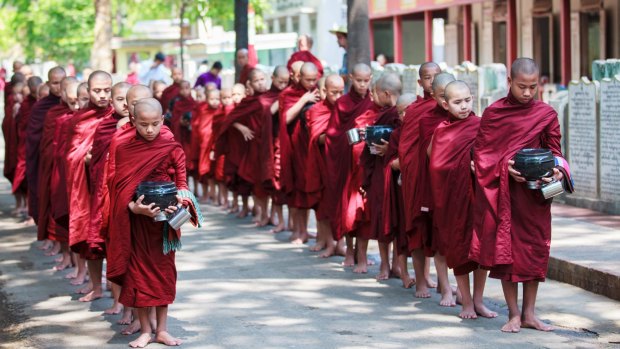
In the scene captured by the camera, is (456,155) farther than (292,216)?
No

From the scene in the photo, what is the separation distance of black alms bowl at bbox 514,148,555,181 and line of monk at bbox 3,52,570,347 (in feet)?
0.23

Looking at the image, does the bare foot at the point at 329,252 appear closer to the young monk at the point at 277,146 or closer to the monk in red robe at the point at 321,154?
the monk in red robe at the point at 321,154

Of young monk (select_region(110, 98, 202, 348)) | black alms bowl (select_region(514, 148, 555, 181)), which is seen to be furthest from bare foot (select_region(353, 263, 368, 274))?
black alms bowl (select_region(514, 148, 555, 181))

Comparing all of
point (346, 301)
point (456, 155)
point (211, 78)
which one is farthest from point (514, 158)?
point (211, 78)

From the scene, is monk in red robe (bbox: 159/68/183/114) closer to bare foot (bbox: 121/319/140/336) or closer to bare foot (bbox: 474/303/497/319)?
bare foot (bbox: 121/319/140/336)

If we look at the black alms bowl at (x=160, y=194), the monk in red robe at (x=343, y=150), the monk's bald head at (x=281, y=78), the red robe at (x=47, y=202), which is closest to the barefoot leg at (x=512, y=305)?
the black alms bowl at (x=160, y=194)

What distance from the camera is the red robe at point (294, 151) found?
469 inches

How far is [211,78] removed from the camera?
67.9 feet

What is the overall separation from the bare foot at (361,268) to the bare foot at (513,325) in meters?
2.74

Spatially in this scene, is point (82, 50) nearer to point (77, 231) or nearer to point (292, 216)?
point (292, 216)

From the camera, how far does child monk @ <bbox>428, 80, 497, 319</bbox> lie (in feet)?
26.0

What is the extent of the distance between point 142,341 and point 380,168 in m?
2.92

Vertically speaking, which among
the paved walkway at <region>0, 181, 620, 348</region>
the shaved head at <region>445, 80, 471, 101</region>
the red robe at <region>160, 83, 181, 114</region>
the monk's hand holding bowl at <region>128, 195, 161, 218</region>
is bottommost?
the paved walkway at <region>0, 181, 620, 348</region>

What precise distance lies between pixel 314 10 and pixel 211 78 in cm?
2168
